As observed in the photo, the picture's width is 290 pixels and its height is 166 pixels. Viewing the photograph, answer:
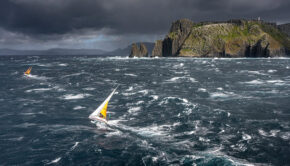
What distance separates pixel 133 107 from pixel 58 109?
15.5 meters

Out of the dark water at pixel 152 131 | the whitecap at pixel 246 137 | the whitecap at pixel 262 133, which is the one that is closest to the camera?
the dark water at pixel 152 131

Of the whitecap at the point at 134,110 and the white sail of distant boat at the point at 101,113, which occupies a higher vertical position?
the white sail of distant boat at the point at 101,113

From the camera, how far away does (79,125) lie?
36.9m

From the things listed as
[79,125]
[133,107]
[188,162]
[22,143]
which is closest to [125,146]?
[188,162]

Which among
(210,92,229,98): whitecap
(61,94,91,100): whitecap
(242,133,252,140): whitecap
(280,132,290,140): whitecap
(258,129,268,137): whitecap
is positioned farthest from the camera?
(61,94,91,100): whitecap

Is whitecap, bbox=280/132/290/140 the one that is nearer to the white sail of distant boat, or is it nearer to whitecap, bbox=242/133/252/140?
whitecap, bbox=242/133/252/140

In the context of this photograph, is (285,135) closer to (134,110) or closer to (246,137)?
(246,137)

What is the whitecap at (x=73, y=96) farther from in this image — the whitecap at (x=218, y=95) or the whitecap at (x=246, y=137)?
the whitecap at (x=246, y=137)

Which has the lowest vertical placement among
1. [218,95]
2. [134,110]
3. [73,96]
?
[134,110]

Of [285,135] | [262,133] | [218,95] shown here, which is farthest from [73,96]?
[285,135]

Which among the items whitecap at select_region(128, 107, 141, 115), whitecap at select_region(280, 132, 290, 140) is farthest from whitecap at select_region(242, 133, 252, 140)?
whitecap at select_region(128, 107, 141, 115)

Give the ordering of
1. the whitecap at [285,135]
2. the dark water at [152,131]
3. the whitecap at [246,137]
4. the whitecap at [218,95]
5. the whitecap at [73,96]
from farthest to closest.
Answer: the whitecap at [73,96], the whitecap at [218,95], the whitecap at [246,137], the whitecap at [285,135], the dark water at [152,131]

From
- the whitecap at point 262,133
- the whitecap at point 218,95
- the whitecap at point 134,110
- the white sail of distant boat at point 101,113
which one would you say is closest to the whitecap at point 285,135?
the whitecap at point 262,133

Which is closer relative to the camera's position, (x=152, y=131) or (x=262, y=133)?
(x=262, y=133)
